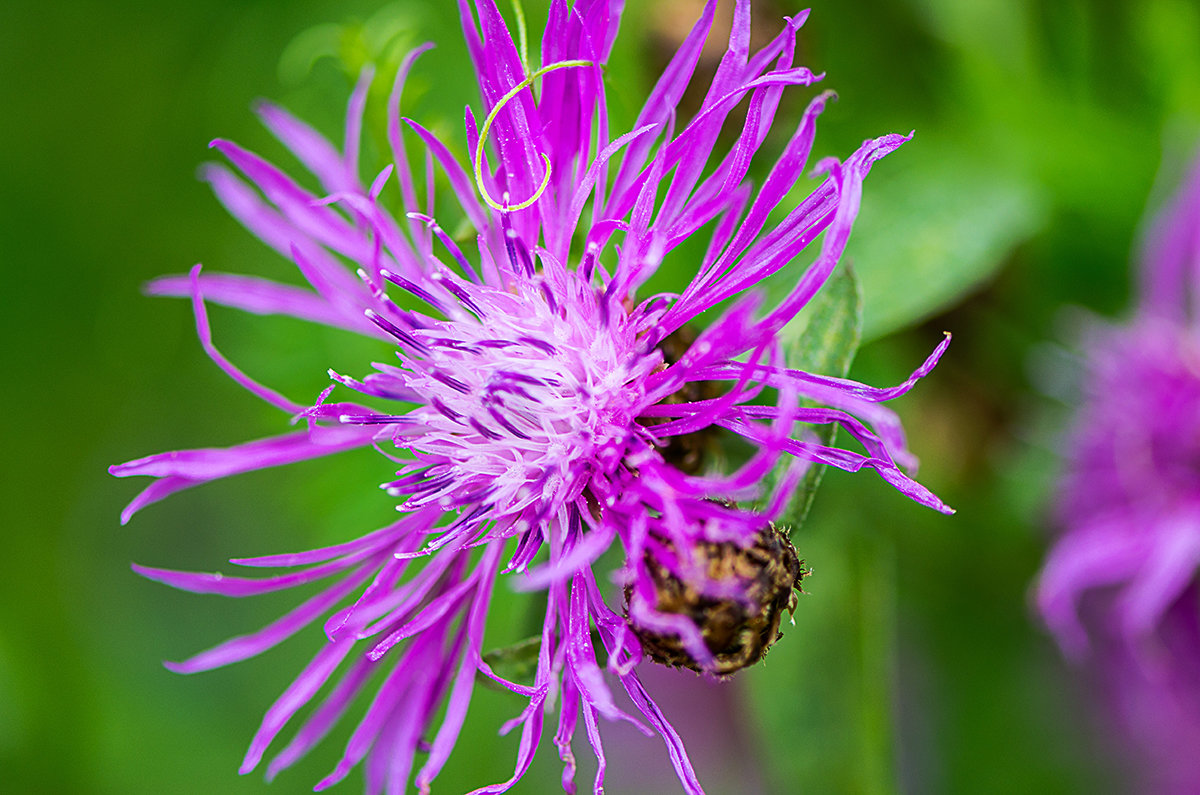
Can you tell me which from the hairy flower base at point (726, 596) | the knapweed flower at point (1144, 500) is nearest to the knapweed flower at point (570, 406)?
the hairy flower base at point (726, 596)

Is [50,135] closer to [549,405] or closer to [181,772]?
[181,772]

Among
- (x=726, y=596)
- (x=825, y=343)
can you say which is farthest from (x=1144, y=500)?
(x=726, y=596)

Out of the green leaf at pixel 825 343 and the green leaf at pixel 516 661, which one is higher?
the green leaf at pixel 825 343

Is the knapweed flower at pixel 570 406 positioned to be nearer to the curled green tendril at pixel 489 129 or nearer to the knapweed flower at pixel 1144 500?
the curled green tendril at pixel 489 129

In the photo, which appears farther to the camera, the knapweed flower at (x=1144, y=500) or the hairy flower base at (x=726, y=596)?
the knapweed flower at (x=1144, y=500)

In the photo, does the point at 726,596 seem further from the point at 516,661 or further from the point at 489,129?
the point at 489,129

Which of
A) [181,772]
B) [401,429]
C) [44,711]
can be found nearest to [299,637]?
[181,772]

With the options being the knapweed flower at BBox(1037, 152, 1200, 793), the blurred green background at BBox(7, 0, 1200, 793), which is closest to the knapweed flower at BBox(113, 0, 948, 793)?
the blurred green background at BBox(7, 0, 1200, 793)
